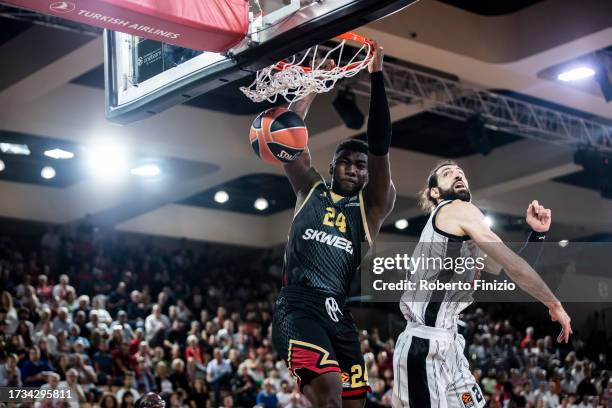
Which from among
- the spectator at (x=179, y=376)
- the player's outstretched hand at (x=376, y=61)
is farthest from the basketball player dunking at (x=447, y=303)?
the spectator at (x=179, y=376)

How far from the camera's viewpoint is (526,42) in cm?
1454

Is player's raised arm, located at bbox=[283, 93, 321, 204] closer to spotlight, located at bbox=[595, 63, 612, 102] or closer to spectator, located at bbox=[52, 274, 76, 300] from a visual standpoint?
spotlight, located at bbox=[595, 63, 612, 102]

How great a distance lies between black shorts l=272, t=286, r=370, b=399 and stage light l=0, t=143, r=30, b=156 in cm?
1604

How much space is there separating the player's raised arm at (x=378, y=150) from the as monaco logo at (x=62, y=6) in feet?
5.98

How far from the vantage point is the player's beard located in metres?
5.51

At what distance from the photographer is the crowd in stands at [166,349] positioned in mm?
13500

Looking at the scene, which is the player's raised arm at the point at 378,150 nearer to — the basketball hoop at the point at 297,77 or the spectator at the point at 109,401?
the basketball hoop at the point at 297,77

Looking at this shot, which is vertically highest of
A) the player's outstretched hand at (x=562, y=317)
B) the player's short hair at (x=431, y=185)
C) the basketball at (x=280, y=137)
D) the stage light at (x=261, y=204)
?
the stage light at (x=261, y=204)

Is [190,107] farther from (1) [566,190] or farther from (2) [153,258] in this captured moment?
(1) [566,190]

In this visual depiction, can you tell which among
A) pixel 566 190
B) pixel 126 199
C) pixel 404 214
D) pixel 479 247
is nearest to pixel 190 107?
pixel 126 199

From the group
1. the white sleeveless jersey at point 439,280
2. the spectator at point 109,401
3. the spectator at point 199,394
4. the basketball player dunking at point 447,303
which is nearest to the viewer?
the basketball player dunking at point 447,303

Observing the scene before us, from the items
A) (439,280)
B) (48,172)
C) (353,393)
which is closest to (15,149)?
(48,172)

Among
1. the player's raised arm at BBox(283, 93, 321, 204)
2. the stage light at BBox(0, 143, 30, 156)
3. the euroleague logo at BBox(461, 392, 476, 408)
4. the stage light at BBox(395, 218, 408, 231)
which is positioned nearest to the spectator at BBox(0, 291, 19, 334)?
the stage light at BBox(0, 143, 30, 156)

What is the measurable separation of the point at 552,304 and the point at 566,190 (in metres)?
19.2
